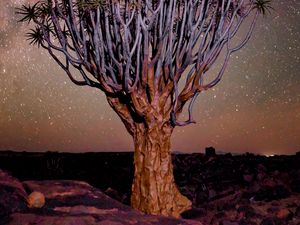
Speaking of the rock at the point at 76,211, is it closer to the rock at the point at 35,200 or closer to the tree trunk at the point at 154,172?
the rock at the point at 35,200

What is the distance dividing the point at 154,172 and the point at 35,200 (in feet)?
6.27

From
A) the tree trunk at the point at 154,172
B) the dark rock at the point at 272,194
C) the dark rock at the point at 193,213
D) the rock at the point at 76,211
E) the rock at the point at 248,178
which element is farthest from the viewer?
the rock at the point at 248,178

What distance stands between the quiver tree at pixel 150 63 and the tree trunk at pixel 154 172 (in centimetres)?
2

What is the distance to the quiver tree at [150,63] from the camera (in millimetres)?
5688

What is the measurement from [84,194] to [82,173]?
6.10 m

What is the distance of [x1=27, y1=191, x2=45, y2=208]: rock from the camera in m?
4.88

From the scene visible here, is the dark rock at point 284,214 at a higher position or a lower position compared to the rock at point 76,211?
lower

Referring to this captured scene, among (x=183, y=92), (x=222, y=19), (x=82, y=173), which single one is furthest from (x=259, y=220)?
(x=82, y=173)

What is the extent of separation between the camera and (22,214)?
446cm

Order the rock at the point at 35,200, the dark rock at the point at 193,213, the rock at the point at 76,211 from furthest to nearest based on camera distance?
1. the dark rock at the point at 193,213
2. the rock at the point at 35,200
3. the rock at the point at 76,211

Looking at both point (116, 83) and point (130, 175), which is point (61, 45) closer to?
point (116, 83)

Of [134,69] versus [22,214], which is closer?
[22,214]

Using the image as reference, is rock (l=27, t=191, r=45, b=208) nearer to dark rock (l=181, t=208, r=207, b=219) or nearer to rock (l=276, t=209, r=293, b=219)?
dark rock (l=181, t=208, r=207, b=219)

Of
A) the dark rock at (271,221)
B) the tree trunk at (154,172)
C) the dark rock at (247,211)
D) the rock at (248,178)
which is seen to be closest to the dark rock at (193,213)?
the tree trunk at (154,172)
